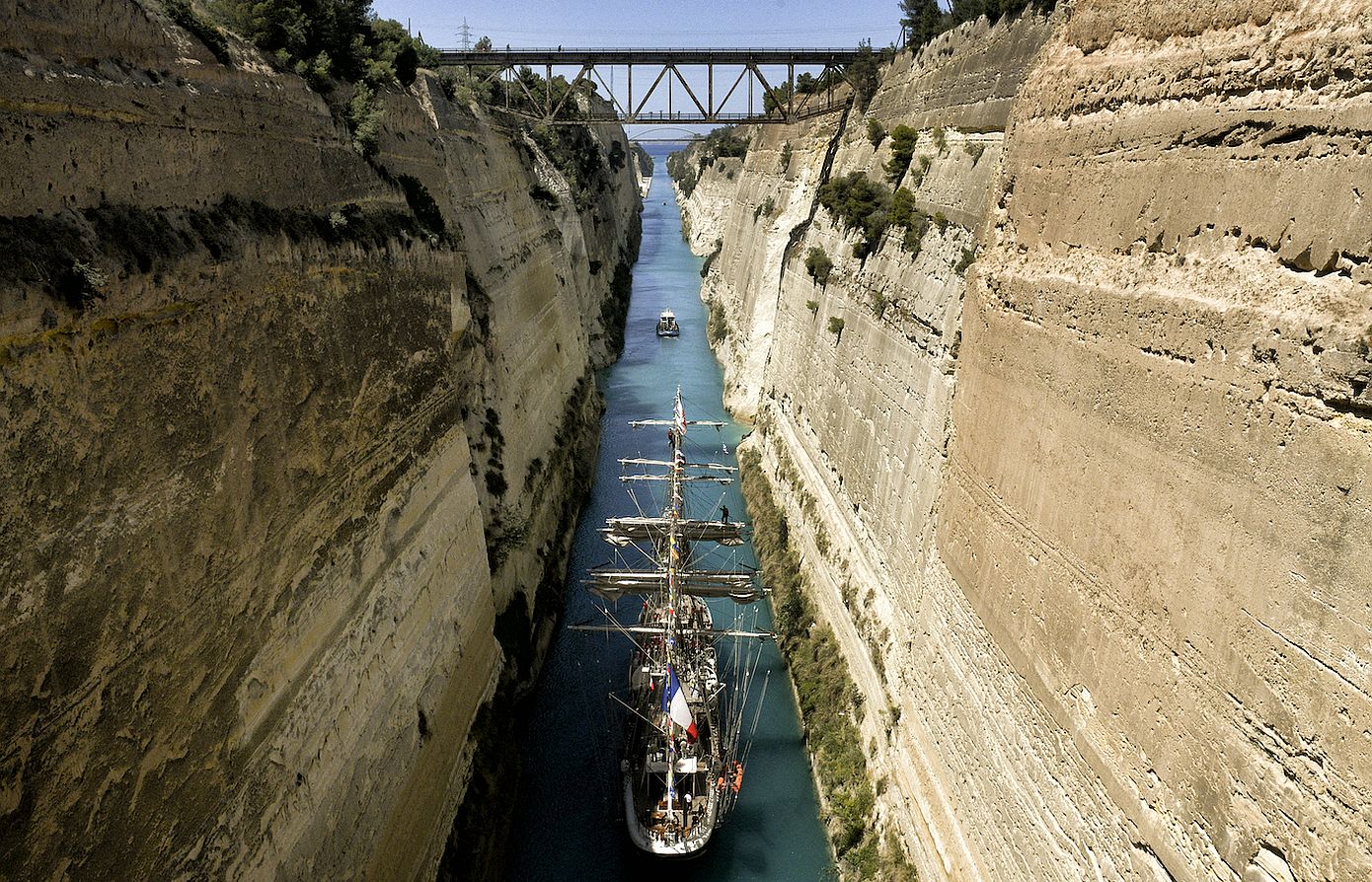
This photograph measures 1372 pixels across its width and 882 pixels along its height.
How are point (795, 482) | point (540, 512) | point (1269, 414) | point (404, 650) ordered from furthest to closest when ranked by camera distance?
1. point (795, 482)
2. point (540, 512)
3. point (404, 650)
4. point (1269, 414)

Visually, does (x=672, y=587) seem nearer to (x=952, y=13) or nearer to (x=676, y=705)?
(x=676, y=705)

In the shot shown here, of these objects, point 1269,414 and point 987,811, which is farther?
point 987,811

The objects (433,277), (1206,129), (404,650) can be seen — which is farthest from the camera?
(433,277)

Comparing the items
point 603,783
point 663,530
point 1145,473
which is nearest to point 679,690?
point 603,783

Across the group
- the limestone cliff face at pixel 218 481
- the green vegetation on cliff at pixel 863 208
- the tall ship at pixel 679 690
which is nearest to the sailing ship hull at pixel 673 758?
the tall ship at pixel 679 690

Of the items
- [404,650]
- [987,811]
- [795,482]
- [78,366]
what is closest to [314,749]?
[404,650]

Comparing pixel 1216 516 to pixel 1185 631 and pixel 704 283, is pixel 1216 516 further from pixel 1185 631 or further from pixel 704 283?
pixel 704 283

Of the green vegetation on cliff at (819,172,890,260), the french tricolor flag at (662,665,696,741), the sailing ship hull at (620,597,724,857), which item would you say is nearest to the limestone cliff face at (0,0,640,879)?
the sailing ship hull at (620,597,724,857)
